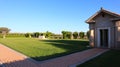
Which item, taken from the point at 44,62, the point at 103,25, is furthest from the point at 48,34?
the point at 44,62

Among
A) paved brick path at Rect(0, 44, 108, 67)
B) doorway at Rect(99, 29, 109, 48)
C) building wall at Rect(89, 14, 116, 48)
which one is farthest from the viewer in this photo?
doorway at Rect(99, 29, 109, 48)

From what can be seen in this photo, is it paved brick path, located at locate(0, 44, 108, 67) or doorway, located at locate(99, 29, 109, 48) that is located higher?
doorway, located at locate(99, 29, 109, 48)

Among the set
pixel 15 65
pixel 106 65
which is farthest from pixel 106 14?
pixel 15 65

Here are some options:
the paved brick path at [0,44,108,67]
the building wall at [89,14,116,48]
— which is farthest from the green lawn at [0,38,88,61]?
the building wall at [89,14,116,48]

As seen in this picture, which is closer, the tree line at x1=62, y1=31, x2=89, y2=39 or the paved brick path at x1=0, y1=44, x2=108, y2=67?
the paved brick path at x1=0, y1=44, x2=108, y2=67

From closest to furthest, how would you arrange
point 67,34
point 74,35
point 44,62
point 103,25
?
point 44,62
point 103,25
point 74,35
point 67,34

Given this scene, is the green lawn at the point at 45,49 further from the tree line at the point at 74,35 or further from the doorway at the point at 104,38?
the tree line at the point at 74,35

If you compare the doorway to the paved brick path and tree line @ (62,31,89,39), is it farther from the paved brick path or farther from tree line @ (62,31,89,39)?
tree line @ (62,31,89,39)

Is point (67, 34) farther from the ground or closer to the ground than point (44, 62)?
farther from the ground

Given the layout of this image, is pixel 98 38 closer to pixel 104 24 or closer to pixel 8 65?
pixel 104 24

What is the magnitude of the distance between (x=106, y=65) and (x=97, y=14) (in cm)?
1136

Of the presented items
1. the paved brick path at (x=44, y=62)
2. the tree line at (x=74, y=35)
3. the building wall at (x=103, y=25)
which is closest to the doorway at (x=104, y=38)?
the building wall at (x=103, y=25)

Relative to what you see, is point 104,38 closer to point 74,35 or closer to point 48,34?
point 74,35

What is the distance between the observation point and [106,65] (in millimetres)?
9922
